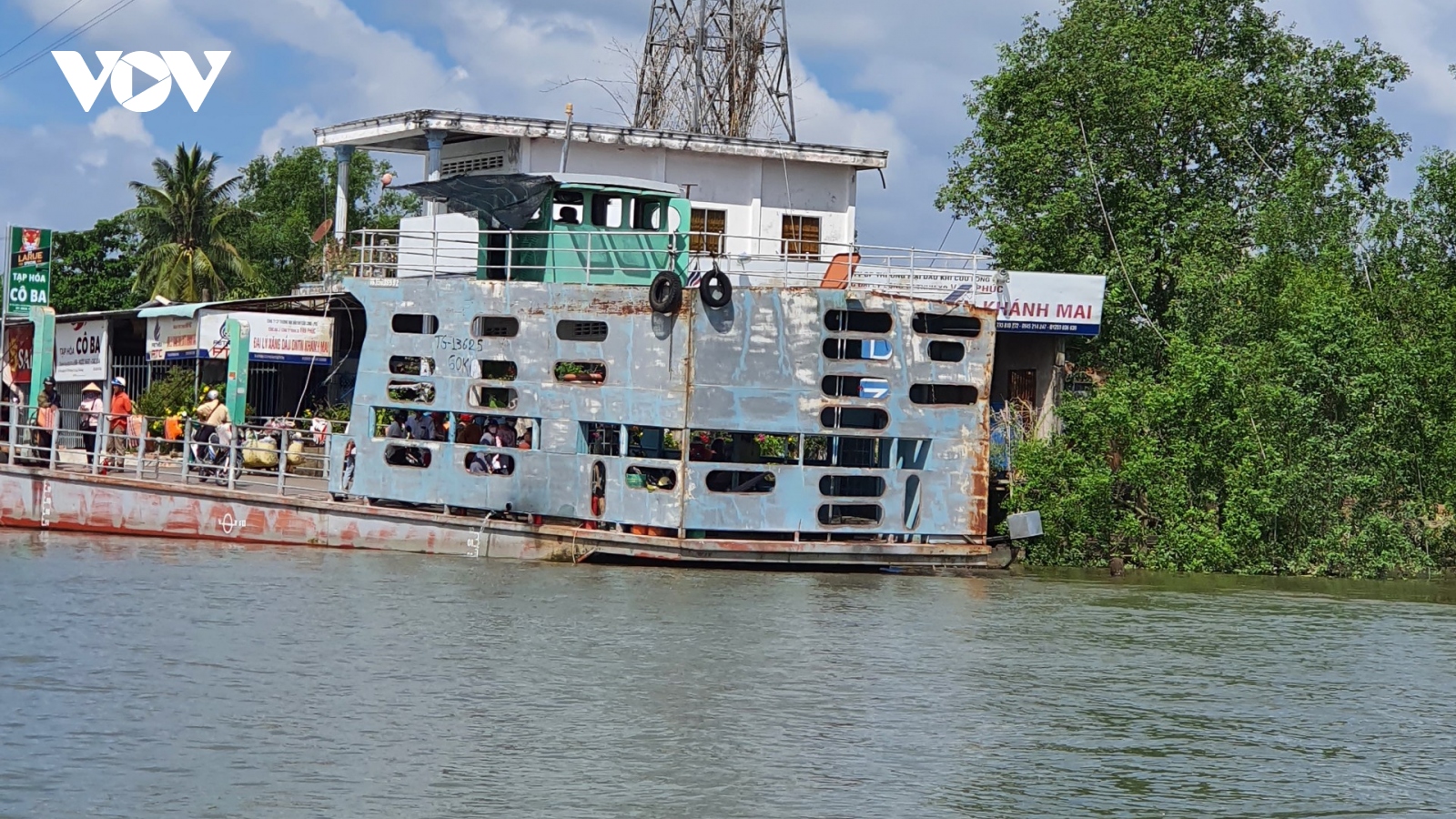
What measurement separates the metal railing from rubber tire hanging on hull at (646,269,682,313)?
558cm

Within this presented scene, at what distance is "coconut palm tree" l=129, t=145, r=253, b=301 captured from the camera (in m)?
55.6

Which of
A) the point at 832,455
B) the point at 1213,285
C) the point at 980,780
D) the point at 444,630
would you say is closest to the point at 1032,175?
the point at 1213,285

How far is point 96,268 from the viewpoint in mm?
64750

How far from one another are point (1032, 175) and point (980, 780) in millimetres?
24588

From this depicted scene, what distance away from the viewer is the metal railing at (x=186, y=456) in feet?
90.4

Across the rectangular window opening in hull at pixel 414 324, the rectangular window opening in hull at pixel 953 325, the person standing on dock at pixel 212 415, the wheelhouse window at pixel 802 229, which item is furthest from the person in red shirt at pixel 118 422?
the rectangular window opening in hull at pixel 953 325

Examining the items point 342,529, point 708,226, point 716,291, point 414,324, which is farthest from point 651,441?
point 708,226

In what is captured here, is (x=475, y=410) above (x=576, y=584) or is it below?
above

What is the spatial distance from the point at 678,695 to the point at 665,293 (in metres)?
9.62

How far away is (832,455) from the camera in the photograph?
2670cm

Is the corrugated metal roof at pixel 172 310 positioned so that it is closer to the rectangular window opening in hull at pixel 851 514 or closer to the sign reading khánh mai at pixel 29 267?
the sign reading khánh mai at pixel 29 267

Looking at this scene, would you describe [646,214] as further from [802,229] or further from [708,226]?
[802,229]

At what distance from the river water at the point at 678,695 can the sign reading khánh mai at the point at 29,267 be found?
22.4ft

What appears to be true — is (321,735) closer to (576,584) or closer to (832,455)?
(576,584)
